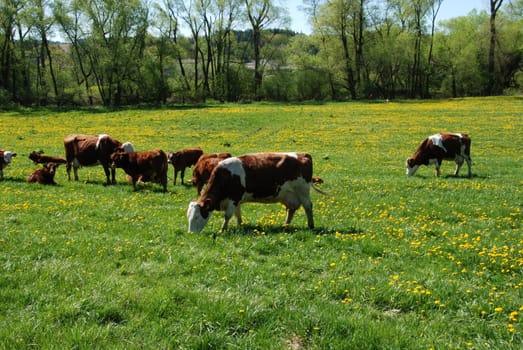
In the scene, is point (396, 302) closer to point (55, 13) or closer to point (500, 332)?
point (500, 332)

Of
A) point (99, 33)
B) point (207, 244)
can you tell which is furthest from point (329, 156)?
point (99, 33)

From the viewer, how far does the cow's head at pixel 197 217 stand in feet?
33.2

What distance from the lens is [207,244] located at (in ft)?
30.2

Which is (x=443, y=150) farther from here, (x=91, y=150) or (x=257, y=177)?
(x=91, y=150)

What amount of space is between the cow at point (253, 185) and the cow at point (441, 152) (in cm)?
1116

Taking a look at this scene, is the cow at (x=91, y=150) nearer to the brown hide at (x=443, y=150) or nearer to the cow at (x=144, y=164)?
the cow at (x=144, y=164)

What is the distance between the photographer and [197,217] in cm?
1014

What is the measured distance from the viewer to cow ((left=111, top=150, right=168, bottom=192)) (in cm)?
1686

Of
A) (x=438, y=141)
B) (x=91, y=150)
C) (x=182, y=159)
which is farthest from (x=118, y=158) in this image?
(x=438, y=141)

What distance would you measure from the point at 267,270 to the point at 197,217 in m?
2.94

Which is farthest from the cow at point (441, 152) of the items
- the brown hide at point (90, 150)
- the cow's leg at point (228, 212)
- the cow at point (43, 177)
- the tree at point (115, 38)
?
the tree at point (115, 38)

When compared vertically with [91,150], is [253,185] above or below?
below

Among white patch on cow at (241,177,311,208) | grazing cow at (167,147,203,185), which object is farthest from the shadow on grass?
grazing cow at (167,147,203,185)

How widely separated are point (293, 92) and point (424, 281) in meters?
72.2
